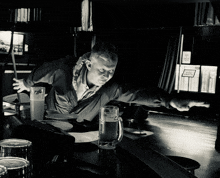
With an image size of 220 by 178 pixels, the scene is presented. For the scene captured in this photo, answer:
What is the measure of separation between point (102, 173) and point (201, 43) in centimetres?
491

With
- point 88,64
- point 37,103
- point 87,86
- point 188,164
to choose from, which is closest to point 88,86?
point 87,86

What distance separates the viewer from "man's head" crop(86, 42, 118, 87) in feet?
6.33

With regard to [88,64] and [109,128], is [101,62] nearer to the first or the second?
[88,64]

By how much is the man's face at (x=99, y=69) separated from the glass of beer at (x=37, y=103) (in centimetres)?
70

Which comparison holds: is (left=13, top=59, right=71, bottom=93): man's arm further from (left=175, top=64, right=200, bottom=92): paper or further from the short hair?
(left=175, top=64, right=200, bottom=92): paper

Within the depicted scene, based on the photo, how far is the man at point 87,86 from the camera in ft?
6.36

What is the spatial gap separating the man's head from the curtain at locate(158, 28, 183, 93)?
3.32 m

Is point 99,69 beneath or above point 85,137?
above

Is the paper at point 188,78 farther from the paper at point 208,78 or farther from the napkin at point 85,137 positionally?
the napkin at point 85,137

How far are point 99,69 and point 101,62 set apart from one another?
0.20 feet

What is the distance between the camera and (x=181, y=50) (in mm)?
5105

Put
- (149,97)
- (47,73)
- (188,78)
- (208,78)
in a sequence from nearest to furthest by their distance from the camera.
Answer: (149,97) < (47,73) < (208,78) < (188,78)

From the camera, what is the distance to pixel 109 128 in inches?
35.7

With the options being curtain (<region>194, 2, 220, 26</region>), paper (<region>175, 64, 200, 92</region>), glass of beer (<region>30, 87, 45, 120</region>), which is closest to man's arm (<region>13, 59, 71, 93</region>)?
glass of beer (<region>30, 87, 45, 120</region>)
